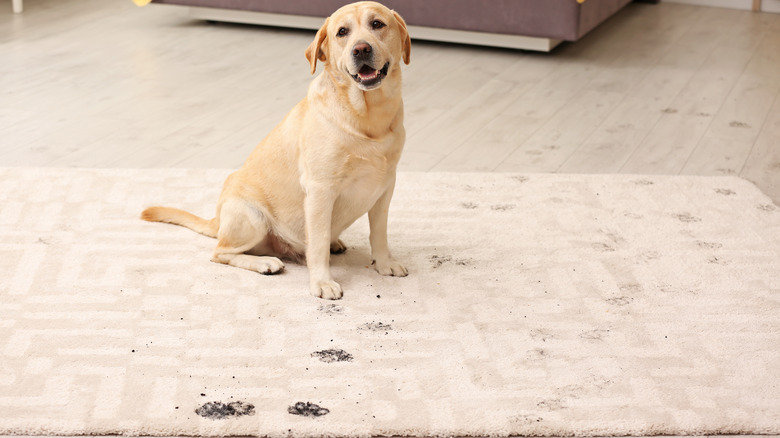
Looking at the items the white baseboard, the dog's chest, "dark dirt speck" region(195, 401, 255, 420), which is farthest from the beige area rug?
the white baseboard

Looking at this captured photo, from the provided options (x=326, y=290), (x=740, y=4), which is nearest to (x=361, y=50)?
(x=326, y=290)

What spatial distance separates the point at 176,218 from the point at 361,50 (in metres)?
0.86

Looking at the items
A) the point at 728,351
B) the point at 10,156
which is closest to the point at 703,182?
the point at 728,351

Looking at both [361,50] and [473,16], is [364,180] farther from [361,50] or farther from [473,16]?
[473,16]

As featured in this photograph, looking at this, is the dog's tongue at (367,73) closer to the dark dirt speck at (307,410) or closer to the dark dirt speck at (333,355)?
the dark dirt speck at (333,355)

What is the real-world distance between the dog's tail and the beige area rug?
3cm

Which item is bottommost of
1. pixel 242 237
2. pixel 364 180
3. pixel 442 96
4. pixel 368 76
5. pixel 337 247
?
pixel 442 96

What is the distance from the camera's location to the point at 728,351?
1946 millimetres

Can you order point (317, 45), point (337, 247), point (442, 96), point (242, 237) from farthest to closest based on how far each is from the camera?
point (442, 96) < point (337, 247) < point (242, 237) < point (317, 45)

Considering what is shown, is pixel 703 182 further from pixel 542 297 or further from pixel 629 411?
pixel 629 411

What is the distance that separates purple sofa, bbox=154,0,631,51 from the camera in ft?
14.5

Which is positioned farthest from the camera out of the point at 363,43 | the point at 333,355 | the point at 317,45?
the point at 317,45

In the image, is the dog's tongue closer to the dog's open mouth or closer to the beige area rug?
the dog's open mouth

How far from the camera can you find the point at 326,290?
2174 mm
